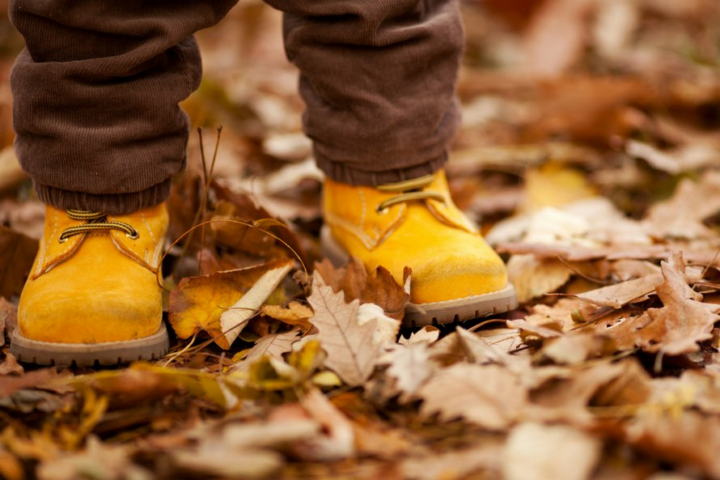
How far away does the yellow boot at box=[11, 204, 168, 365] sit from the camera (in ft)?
3.59

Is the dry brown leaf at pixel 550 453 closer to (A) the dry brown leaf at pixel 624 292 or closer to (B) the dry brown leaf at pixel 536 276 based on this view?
(A) the dry brown leaf at pixel 624 292

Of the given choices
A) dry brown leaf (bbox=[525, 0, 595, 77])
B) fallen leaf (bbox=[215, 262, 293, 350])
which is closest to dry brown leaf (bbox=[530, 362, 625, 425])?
fallen leaf (bbox=[215, 262, 293, 350])

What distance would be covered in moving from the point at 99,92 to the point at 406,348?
0.68m

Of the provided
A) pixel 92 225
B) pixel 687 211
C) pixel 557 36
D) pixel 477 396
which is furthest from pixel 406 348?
pixel 557 36

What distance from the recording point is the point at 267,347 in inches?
44.5

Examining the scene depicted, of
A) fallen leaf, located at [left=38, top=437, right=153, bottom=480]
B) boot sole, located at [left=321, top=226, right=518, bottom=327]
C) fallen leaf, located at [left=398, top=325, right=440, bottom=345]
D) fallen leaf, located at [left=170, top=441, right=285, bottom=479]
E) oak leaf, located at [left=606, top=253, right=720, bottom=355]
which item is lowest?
boot sole, located at [left=321, top=226, right=518, bottom=327]

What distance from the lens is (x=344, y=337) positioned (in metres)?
1.04

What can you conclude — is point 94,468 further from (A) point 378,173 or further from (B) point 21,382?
(A) point 378,173

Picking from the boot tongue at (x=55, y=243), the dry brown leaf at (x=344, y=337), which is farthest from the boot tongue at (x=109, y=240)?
the dry brown leaf at (x=344, y=337)

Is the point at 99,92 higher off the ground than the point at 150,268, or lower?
higher

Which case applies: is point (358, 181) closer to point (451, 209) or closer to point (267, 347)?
point (451, 209)

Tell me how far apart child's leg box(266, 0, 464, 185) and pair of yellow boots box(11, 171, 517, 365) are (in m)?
0.08

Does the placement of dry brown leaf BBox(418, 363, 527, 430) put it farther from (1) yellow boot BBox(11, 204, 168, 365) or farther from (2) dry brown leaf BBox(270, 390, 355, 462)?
(1) yellow boot BBox(11, 204, 168, 365)

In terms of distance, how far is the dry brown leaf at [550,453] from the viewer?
2.38 feet
